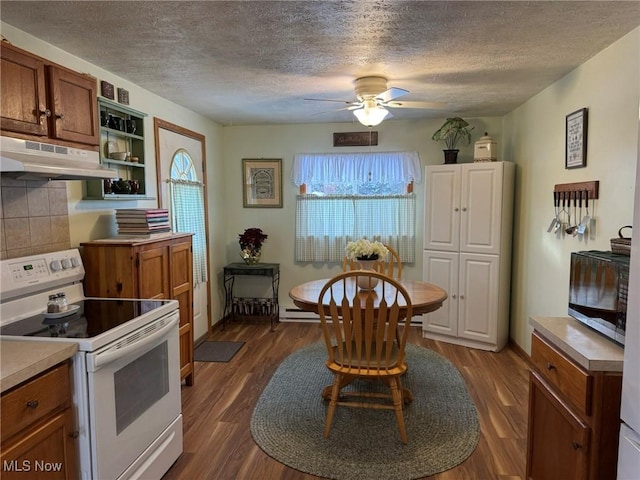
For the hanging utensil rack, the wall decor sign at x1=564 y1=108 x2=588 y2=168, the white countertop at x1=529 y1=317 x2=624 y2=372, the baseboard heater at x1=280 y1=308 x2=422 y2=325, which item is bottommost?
the baseboard heater at x1=280 y1=308 x2=422 y2=325

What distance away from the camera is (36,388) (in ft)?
4.69

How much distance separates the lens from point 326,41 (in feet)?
7.35

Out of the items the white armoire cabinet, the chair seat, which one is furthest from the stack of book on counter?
the white armoire cabinet

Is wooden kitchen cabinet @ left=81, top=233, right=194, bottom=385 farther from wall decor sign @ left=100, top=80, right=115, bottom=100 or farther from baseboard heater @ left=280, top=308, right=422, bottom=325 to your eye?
baseboard heater @ left=280, top=308, right=422, bottom=325

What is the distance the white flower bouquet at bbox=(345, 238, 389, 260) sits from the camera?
296cm

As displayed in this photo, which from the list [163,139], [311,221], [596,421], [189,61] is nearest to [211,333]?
[311,221]

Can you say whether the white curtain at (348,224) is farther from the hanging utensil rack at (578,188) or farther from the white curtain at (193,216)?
the hanging utensil rack at (578,188)

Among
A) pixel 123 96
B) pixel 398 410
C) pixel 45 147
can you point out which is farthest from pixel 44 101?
pixel 398 410

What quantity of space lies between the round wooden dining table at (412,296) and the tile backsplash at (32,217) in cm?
145

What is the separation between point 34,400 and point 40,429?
12cm

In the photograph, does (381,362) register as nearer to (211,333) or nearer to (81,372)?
(81,372)

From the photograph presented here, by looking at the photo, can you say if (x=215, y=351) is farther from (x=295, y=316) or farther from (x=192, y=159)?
(x=192, y=159)

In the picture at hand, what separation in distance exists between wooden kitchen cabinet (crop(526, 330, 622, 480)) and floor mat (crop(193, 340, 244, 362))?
2618 mm

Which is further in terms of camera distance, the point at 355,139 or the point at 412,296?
the point at 355,139
